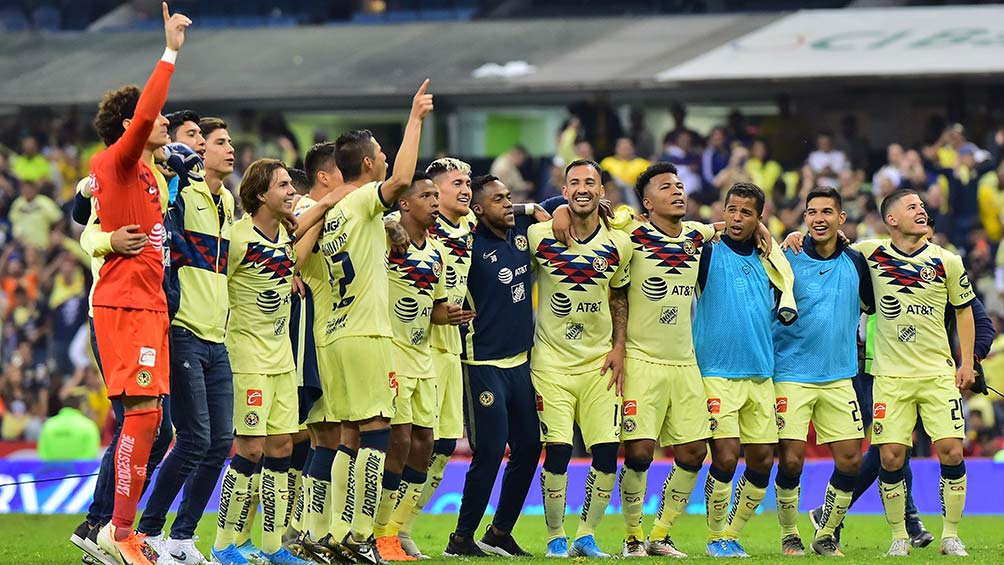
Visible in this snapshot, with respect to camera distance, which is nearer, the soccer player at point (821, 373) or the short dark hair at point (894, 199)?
the soccer player at point (821, 373)

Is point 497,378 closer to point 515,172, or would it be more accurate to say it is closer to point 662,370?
point 662,370

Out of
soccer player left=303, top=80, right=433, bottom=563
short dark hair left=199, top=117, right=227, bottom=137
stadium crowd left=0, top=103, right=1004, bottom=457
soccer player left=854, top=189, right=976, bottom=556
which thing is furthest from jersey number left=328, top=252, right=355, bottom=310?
stadium crowd left=0, top=103, right=1004, bottom=457

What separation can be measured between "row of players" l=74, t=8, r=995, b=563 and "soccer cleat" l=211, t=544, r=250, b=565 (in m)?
0.02

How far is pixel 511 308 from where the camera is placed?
39.7 feet

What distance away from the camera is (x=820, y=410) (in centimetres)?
1232

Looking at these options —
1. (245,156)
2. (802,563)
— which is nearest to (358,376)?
(802,563)

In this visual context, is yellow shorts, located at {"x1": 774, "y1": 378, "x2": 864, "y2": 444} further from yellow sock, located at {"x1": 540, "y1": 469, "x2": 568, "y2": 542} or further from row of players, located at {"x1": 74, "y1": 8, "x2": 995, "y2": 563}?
yellow sock, located at {"x1": 540, "y1": 469, "x2": 568, "y2": 542}

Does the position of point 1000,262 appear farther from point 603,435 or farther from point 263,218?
point 263,218

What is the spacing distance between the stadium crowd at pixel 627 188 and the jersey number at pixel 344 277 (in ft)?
32.2

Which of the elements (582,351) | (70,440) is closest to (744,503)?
(582,351)

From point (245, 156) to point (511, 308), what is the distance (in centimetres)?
1397

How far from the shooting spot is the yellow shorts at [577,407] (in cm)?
1185

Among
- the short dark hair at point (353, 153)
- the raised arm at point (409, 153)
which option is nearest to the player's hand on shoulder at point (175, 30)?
the raised arm at point (409, 153)

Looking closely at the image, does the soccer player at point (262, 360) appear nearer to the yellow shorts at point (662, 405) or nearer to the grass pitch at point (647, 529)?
the grass pitch at point (647, 529)
